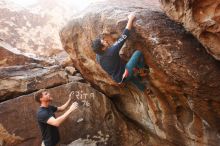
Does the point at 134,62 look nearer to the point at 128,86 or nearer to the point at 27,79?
the point at 128,86

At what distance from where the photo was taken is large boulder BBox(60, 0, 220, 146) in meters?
5.53

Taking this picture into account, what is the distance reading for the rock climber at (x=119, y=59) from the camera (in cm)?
573

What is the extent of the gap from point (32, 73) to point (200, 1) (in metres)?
5.74

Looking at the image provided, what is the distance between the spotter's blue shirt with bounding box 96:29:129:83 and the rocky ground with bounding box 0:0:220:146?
29cm

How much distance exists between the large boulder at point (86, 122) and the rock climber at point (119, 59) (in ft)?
9.57

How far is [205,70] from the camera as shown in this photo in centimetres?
543

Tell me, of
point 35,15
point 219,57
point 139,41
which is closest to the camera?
point 219,57

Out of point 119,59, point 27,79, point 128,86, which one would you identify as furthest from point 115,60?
point 27,79

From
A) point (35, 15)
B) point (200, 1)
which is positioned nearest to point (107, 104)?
point (200, 1)

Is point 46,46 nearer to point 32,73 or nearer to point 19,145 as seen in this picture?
point 32,73

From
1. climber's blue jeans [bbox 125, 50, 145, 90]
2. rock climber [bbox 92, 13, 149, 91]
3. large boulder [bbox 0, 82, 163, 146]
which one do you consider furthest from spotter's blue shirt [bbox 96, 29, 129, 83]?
large boulder [bbox 0, 82, 163, 146]

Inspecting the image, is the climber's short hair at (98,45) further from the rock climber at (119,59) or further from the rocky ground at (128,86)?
the rocky ground at (128,86)

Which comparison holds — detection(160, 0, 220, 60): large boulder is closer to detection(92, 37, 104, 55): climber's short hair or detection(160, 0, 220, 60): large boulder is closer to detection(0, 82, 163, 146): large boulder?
detection(92, 37, 104, 55): climber's short hair

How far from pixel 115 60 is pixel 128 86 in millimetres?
1802
